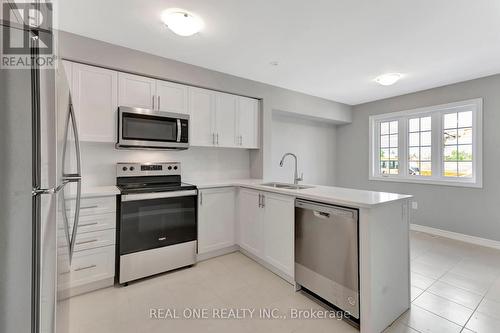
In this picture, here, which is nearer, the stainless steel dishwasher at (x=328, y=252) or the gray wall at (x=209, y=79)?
the stainless steel dishwasher at (x=328, y=252)

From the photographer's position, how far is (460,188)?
3.56 meters

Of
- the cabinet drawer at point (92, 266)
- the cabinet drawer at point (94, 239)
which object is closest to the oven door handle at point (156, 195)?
the cabinet drawer at point (94, 239)

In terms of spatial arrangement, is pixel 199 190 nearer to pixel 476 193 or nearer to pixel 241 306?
pixel 241 306

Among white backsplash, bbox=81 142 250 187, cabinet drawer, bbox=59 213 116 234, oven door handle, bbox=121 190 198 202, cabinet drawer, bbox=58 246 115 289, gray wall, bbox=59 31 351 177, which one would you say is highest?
gray wall, bbox=59 31 351 177

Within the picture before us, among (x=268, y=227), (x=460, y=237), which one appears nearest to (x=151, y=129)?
(x=268, y=227)

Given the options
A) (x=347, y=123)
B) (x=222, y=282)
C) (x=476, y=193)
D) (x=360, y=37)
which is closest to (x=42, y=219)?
(x=222, y=282)

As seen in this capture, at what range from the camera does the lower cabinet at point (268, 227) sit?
2.24 metres

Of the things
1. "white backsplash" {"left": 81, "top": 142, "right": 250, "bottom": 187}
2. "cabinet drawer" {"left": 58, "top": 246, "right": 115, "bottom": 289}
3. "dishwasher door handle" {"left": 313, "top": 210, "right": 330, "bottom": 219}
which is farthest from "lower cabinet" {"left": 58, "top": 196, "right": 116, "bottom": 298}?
"dishwasher door handle" {"left": 313, "top": 210, "right": 330, "bottom": 219}

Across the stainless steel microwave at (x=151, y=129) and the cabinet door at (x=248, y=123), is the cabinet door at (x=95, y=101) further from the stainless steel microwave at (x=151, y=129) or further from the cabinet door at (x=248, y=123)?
the cabinet door at (x=248, y=123)

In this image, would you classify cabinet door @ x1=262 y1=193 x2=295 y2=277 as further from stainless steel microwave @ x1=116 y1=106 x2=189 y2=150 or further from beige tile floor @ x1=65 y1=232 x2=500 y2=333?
stainless steel microwave @ x1=116 y1=106 x2=189 y2=150

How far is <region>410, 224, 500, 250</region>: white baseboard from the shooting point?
323cm

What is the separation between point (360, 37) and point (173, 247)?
2.97 meters

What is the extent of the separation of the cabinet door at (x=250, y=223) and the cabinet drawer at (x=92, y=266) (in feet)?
4.78

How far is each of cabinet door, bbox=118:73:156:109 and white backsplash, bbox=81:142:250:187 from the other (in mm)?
582
